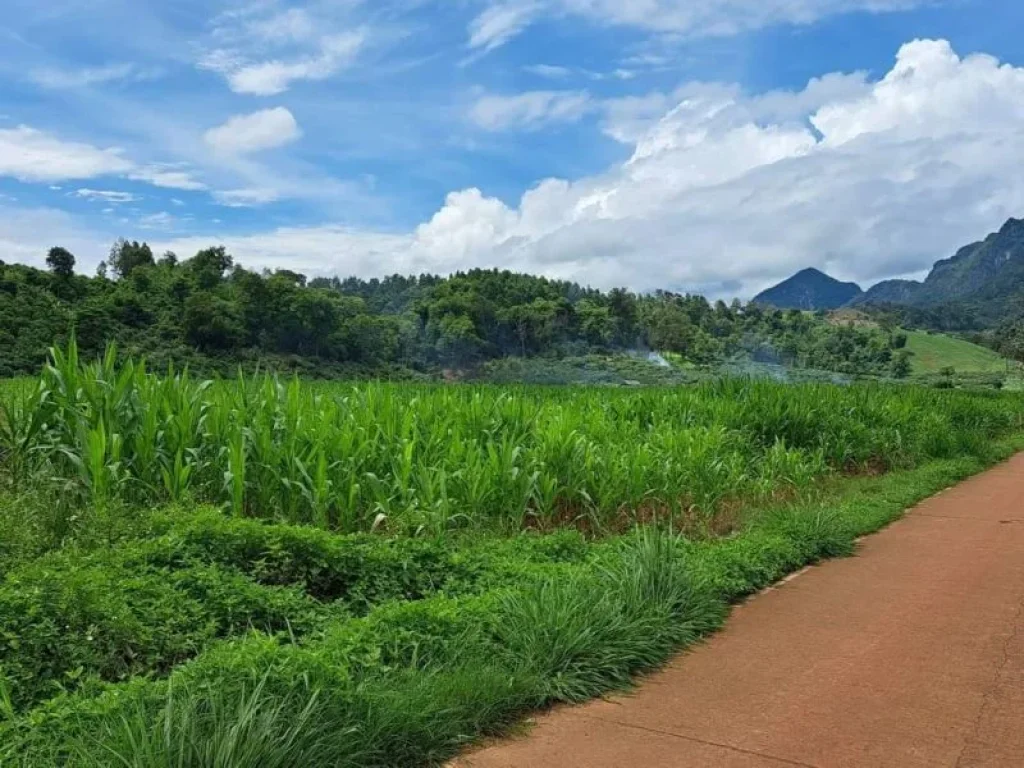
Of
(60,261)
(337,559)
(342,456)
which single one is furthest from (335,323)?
(337,559)

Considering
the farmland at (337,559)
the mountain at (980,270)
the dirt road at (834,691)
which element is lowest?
the dirt road at (834,691)

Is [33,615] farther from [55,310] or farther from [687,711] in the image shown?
[55,310]

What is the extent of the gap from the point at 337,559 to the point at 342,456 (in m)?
2.07

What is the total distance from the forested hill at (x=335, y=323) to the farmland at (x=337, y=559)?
29.4 feet

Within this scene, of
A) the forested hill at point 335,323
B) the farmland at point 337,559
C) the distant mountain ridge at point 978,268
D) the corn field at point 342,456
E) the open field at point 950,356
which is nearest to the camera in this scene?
the farmland at point 337,559

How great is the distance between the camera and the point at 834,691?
148 inches

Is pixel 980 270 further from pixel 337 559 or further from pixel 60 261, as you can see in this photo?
pixel 337 559

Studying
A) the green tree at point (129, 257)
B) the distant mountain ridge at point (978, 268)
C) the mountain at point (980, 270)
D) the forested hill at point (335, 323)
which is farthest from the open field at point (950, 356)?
the distant mountain ridge at point (978, 268)

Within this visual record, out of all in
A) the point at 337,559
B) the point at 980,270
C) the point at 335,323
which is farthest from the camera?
the point at 980,270

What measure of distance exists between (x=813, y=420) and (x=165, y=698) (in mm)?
10848

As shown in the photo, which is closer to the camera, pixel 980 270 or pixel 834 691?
pixel 834 691

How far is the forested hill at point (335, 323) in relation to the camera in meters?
24.3

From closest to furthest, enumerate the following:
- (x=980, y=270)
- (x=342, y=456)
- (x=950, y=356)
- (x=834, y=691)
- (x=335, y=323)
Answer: (x=834, y=691), (x=342, y=456), (x=335, y=323), (x=950, y=356), (x=980, y=270)

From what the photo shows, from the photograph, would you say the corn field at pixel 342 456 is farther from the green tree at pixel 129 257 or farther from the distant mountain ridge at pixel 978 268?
the distant mountain ridge at pixel 978 268
